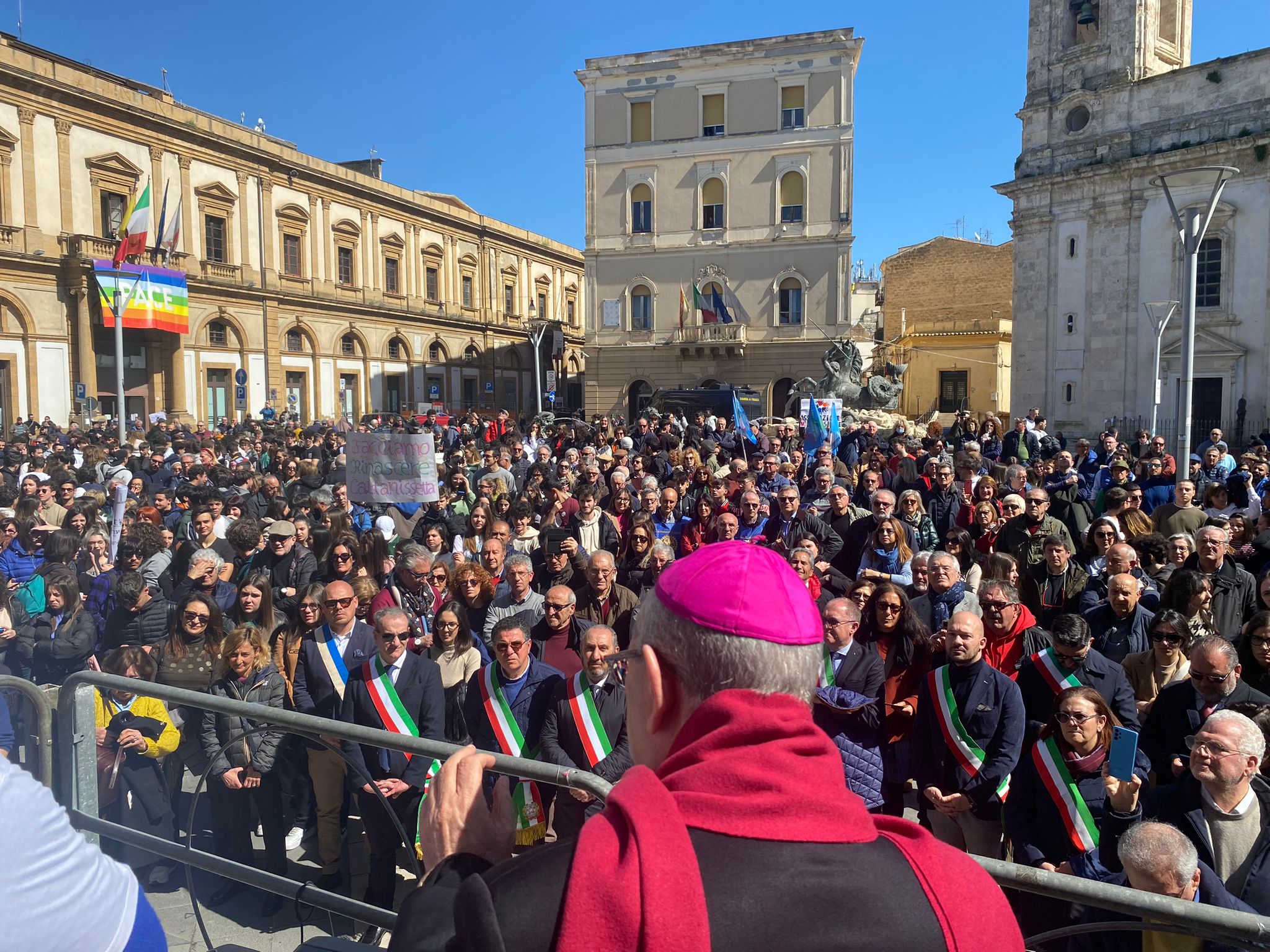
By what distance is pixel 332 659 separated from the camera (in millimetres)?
5348

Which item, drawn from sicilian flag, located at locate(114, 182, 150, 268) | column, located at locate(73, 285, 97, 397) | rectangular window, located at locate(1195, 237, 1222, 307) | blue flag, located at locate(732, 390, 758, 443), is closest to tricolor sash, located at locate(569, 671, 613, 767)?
blue flag, located at locate(732, 390, 758, 443)

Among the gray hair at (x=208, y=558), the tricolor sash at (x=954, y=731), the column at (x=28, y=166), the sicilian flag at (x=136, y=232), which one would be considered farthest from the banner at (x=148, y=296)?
the tricolor sash at (x=954, y=731)

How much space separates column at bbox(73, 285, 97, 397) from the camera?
3183 centimetres

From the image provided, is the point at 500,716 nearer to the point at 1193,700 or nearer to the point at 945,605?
the point at 945,605

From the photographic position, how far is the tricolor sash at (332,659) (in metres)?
5.29

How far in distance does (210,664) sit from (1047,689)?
4.59 meters

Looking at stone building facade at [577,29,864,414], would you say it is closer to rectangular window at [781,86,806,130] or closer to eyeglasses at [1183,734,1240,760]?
rectangular window at [781,86,806,130]

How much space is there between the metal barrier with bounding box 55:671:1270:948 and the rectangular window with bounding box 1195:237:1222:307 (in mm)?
30757

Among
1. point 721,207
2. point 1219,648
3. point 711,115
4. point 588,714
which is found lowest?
point 588,714

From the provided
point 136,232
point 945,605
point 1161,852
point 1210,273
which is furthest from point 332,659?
point 1210,273

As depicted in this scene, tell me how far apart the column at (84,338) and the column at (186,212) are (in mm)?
4391

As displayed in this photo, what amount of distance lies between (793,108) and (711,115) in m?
3.43

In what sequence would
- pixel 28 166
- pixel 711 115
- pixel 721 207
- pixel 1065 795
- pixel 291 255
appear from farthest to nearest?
pixel 291 255 < pixel 721 207 < pixel 711 115 < pixel 28 166 < pixel 1065 795

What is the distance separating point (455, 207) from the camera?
174 feet
